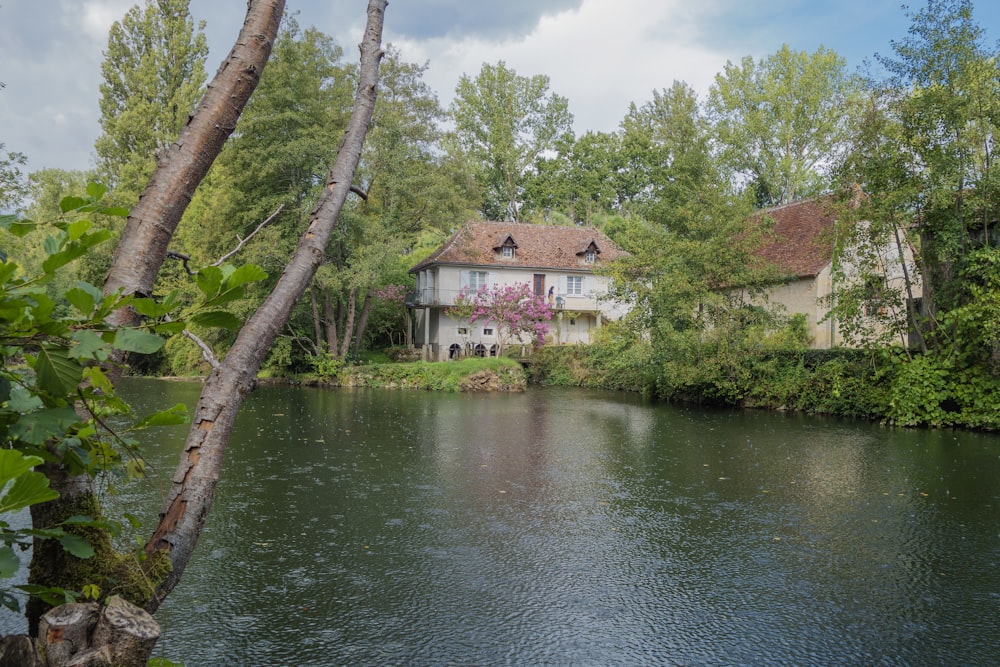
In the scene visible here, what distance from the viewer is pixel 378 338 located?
133 ft

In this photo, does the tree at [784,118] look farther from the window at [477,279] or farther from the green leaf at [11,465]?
the green leaf at [11,465]

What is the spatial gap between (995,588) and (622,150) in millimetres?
46007

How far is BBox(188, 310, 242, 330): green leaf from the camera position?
1.51 m

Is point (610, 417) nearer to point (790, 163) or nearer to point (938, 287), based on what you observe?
point (938, 287)

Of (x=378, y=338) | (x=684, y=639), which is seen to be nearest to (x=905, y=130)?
(x=684, y=639)

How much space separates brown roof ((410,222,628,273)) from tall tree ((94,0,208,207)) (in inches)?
591

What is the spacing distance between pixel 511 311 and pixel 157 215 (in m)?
28.7

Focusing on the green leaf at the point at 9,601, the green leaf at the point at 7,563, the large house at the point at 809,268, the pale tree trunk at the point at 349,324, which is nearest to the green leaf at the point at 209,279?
the green leaf at the point at 7,563

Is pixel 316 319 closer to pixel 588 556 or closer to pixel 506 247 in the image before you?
pixel 506 247

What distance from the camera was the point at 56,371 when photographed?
4.65 feet

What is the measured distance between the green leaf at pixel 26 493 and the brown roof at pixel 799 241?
24207 mm

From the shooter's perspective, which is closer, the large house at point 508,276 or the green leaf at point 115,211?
the green leaf at point 115,211

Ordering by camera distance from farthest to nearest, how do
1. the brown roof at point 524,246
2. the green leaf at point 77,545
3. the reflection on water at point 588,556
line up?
the brown roof at point 524,246 < the reflection on water at point 588,556 < the green leaf at point 77,545

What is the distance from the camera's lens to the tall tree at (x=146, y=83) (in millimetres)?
35750
